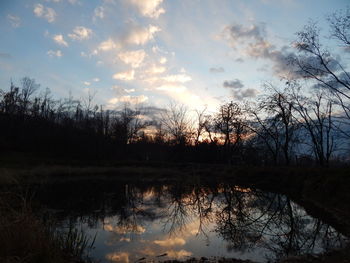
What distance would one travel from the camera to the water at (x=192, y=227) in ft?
27.8

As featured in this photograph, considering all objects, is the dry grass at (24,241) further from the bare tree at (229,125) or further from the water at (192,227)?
the bare tree at (229,125)

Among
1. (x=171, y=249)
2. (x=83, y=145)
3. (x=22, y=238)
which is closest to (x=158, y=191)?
(x=171, y=249)

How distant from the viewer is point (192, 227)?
1177 cm

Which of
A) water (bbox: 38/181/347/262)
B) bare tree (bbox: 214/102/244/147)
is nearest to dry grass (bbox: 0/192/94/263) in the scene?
water (bbox: 38/181/347/262)

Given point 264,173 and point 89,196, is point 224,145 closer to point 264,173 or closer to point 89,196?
point 264,173

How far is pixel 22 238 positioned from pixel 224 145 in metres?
49.5

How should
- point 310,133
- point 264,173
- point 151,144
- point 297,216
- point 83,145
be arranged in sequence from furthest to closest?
point 151,144 → point 83,145 → point 310,133 → point 264,173 → point 297,216

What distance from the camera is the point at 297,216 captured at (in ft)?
45.2

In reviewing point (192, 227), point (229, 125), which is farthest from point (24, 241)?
point (229, 125)

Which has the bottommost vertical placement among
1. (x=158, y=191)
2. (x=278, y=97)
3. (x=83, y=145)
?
(x=158, y=191)

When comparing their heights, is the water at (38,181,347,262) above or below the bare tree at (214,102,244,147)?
below

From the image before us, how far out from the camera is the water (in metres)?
8.46

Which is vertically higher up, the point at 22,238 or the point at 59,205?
the point at 22,238

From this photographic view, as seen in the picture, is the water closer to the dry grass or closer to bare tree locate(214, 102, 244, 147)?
the dry grass
